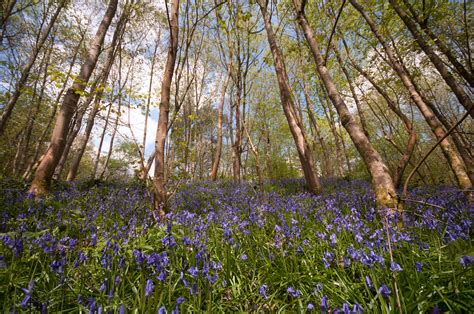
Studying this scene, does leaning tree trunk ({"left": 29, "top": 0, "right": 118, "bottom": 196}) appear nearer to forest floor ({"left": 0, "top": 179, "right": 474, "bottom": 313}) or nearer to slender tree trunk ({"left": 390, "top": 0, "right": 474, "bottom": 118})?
forest floor ({"left": 0, "top": 179, "right": 474, "bottom": 313})

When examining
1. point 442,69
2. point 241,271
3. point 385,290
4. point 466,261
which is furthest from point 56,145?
point 442,69

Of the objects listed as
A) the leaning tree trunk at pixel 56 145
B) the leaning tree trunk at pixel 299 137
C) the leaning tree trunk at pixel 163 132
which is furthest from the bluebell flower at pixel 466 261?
the leaning tree trunk at pixel 56 145

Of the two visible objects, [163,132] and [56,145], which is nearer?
[163,132]

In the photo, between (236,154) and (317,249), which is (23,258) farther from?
(236,154)

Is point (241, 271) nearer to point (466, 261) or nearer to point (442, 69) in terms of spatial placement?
point (466, 261)

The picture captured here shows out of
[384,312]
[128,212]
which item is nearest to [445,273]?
[384,312]

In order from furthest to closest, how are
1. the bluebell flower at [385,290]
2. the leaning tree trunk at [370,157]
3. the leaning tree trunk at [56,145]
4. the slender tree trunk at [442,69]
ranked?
the leaning tree trunk at [56,145] → the slender tree trunk at [442,69] → the leaning tree trunk at [370,157] → the bluebell flower at [385,290]

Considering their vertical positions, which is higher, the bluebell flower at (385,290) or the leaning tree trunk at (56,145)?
the leaning tree trunk at (56,145)

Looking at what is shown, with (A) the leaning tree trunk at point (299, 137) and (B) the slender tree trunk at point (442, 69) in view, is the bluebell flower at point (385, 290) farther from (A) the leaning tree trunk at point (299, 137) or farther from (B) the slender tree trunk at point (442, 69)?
(B) the slender tree trunk at point (442, 69)

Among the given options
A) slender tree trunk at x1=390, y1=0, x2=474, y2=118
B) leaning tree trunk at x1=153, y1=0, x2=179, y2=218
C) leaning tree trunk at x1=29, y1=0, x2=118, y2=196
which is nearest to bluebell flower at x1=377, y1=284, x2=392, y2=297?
leaning tree trunk at x1=153, y1=0, x2=179, y2=218

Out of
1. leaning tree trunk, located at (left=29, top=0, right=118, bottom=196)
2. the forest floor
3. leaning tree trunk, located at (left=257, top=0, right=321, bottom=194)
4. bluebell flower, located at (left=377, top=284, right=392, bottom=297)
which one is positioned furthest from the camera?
leaning tree trunk, located at (left=257, top=0, right=321, bottom=194)

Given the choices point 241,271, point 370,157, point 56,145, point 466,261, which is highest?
point 56,145

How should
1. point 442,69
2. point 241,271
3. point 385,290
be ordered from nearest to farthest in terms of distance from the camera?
point 385,290 → point 241,271 → point 442,69

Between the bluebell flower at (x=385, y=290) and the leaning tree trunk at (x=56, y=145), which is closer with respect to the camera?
the bluebell flower at (x=385, y=290)
